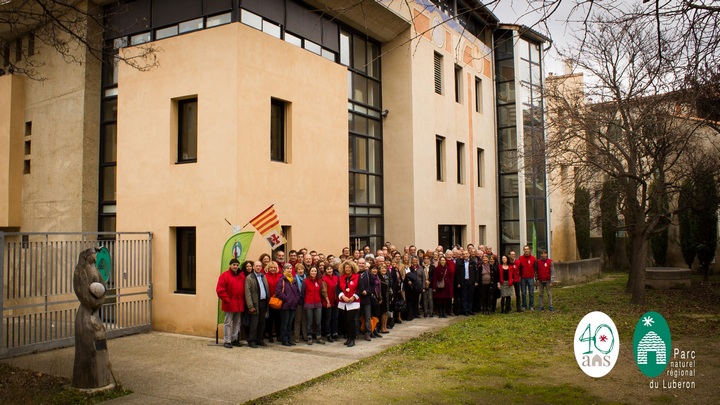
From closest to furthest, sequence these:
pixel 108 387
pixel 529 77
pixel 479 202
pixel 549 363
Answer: pixel 108 387 → pixel 549 363 → pixel 479 202 → pixel 529 77

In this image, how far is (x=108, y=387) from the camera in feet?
26.6

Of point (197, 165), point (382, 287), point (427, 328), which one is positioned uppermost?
point (197, 165)

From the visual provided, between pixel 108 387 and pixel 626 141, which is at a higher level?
pixel 626 141

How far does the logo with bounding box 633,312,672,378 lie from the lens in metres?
8.59

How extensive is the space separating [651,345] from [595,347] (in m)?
1.24

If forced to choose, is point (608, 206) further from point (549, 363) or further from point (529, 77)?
point (549, 363)

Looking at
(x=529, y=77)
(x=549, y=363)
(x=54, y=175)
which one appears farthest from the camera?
(x=529, y=77)

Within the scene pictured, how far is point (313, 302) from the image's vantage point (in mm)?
11719

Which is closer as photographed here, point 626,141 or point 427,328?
point 427,328

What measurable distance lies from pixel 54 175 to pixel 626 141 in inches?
667

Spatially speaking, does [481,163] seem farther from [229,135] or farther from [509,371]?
[509,371]

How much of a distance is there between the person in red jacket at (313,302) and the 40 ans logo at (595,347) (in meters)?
5.31

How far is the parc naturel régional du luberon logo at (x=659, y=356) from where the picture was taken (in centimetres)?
825

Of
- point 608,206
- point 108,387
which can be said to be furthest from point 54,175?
point 608,206
